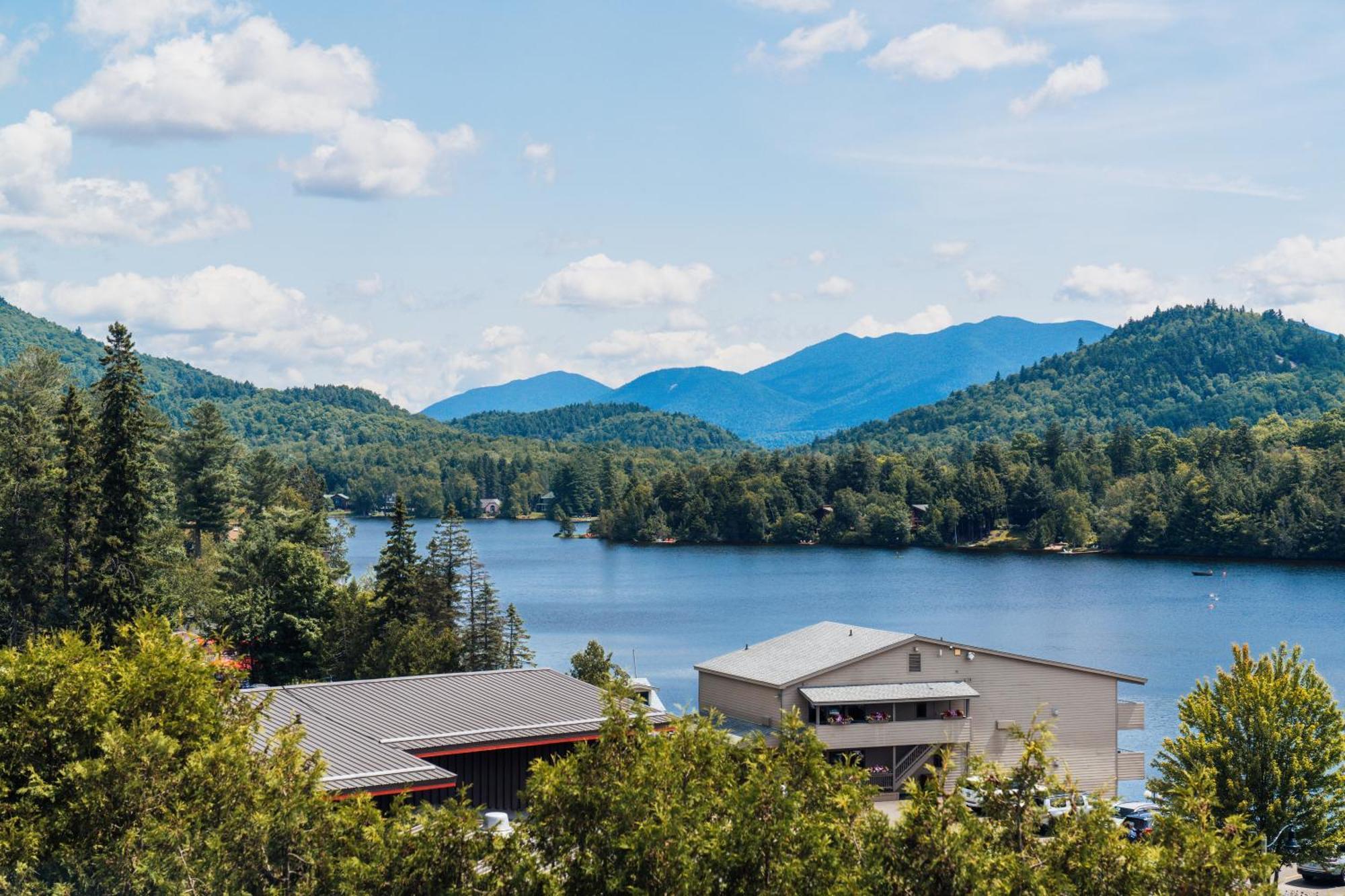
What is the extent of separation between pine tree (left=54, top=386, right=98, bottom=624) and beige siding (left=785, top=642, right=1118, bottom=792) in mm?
25430

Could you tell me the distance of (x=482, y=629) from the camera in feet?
195

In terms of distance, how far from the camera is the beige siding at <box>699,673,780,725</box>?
41094 millimetres

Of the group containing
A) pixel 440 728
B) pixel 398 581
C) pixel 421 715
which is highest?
pixel 398 581

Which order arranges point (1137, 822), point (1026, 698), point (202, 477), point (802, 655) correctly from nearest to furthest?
point (1137, 822)
point (1026, 698)
point (802, 655)
point (202, 477)

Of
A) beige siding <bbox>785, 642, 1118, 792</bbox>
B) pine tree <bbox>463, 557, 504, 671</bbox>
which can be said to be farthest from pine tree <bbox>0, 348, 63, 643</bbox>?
beige siding <bbox>785, 642, 1118, 792</bbox>

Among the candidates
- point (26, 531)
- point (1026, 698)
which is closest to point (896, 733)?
point (1026, 698)

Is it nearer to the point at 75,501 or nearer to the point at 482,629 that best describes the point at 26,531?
the point at 75,501

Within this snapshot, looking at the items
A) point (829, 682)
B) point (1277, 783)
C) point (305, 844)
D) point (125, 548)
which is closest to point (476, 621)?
point (125, 548)

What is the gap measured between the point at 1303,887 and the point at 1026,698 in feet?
41.3

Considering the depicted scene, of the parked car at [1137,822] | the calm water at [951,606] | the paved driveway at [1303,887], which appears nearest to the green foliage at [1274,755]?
the paved driveway at [1303,887]

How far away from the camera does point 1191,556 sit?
475ft

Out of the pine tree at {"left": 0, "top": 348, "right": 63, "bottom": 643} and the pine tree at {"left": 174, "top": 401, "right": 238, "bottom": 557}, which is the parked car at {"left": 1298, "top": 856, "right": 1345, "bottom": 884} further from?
the pine tree at {"left": 174, "top": 401, "right": 238, "bottom": 557}

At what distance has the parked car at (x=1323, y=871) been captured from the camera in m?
31.2

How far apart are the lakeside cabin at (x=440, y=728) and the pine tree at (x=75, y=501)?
15558mm
